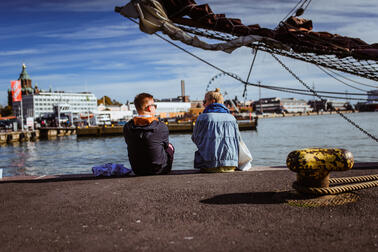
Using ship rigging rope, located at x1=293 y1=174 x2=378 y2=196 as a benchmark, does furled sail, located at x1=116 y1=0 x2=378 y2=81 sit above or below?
above

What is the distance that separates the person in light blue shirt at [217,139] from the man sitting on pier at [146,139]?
2.18ft

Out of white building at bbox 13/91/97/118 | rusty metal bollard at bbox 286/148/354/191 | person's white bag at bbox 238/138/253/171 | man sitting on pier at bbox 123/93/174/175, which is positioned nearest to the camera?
rusty metal bollard at bbox 286/148/354/191

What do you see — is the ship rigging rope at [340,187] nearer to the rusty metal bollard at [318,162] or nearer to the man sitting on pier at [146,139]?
the rusty metal bollard at [318,162]

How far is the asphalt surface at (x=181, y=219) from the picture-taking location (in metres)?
2.80

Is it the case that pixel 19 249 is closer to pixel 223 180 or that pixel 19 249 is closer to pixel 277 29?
Answer: pixel 223 180

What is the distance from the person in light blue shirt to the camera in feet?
19.8

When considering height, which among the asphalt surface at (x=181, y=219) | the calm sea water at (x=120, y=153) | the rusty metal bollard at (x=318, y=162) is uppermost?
the rusty metal bollard at (x=318, y=162)

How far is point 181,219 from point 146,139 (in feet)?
7.79

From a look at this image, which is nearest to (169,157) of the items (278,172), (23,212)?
(278,172)

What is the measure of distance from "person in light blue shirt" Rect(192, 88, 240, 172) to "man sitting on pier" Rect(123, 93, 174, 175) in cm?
66

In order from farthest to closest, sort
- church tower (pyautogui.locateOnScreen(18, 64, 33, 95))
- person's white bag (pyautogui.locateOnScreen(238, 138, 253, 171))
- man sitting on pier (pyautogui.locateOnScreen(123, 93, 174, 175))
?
church tower (pyautogui.locateOnScreen(18, 64, 33, 95)) < person's white bag (pyautogui.locateOnScreen(238, 138, 253, 171)) < man sitting on pier (pyautogui.locateOnScreen(123, 93, 174, 175))

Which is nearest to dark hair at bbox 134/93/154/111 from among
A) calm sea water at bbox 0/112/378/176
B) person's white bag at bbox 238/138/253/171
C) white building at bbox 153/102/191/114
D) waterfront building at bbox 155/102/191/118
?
person's white bag at bbox 238/138/253/171

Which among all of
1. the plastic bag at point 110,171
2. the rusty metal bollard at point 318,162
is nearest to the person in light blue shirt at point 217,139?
the plastic bag at point 110,171

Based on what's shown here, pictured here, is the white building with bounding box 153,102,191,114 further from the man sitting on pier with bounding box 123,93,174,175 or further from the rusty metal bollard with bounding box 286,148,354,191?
the rusty metal bollard with bounding box 286,148,354,191
